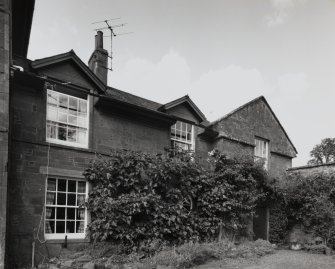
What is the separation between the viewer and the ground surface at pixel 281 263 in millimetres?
10289

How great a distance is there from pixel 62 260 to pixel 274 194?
10781 millimetres

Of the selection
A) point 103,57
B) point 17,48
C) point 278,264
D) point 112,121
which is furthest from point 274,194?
point 17,48

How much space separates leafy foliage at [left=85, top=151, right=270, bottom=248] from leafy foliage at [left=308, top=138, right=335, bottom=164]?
40675 mm

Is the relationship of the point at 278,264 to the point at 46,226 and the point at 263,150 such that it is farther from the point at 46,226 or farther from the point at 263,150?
the point at 263,150

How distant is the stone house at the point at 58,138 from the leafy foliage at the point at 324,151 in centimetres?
4355

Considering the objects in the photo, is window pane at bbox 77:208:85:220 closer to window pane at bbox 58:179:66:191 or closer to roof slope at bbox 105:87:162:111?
window pane at bbox 58:179:66:191

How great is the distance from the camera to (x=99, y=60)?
15133 millimetres

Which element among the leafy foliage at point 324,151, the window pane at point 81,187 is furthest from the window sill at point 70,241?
the leafy foliage at point 324,151

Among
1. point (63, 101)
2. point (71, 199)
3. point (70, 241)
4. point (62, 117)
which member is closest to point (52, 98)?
point (63, 101)

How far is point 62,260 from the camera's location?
10.2 meters

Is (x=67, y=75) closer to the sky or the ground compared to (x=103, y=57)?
closer to the ground

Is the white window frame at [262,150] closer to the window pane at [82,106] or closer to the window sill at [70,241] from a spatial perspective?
the window pane at [82,106]

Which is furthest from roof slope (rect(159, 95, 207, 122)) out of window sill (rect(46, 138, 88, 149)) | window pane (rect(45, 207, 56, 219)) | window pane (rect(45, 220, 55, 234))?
window pane (rect(45, 220, 55, 234))

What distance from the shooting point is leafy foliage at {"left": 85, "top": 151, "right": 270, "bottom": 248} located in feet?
36.8
